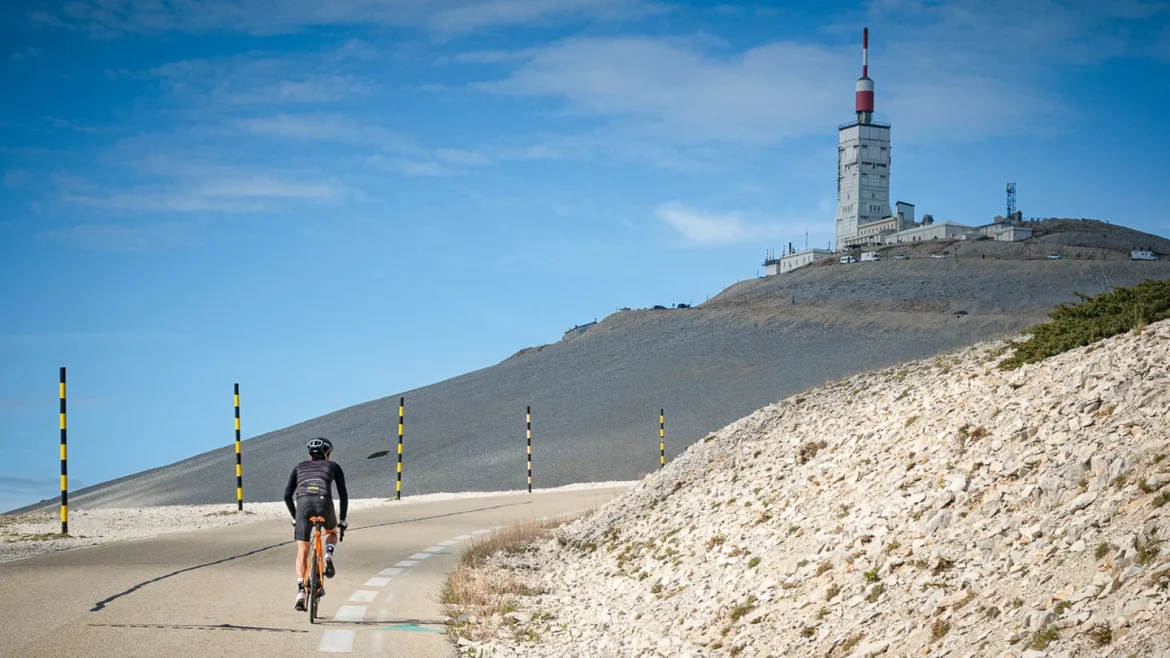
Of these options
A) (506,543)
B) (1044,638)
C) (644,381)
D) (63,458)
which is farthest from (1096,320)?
(644,381)

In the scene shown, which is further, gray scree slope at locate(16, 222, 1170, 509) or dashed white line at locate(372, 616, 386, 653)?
gray scree slope at locate(16, 222, 1170, 509)

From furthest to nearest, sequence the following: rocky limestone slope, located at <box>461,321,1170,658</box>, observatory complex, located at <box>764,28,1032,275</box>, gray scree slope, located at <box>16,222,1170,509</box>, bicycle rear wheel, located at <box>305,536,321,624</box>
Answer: observatory complex, located at <box>764,28,1032,275</box>
gray scree slope, located at <box>16,222,1170,509</box>
bicycle rear wheel, located at <box>305,536,321,624</box>
rocky limestone slope, located at <box>461,321,1170,658</box>

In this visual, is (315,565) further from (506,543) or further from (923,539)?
(506,543)

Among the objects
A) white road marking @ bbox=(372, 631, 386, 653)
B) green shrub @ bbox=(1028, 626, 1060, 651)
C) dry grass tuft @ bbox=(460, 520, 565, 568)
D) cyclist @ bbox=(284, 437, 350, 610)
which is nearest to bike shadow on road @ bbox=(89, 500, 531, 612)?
cyclist @ bbox=(284, 437, 350, 610)

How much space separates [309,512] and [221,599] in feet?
4.57

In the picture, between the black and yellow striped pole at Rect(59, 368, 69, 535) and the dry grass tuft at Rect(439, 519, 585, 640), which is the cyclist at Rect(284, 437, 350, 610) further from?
the black and yellow striped pole at Rect(59, 368, 69, 535)

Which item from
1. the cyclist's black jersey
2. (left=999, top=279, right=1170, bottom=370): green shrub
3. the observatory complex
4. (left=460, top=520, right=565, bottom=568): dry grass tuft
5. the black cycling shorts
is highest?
the observatory complex

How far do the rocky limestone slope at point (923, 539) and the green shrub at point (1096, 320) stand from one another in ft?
1.38

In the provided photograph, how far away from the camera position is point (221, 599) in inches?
416

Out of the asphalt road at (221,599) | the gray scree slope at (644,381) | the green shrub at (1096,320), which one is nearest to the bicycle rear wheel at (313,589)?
the asphalt road at (221,599)

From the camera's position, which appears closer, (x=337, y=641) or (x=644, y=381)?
(x=337, y=641)

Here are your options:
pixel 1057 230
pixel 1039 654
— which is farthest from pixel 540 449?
A: pixel 1057 230

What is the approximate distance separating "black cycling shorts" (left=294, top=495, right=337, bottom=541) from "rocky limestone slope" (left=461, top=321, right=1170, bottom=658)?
2.12 meters

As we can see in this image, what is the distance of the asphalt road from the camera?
8.41 m
